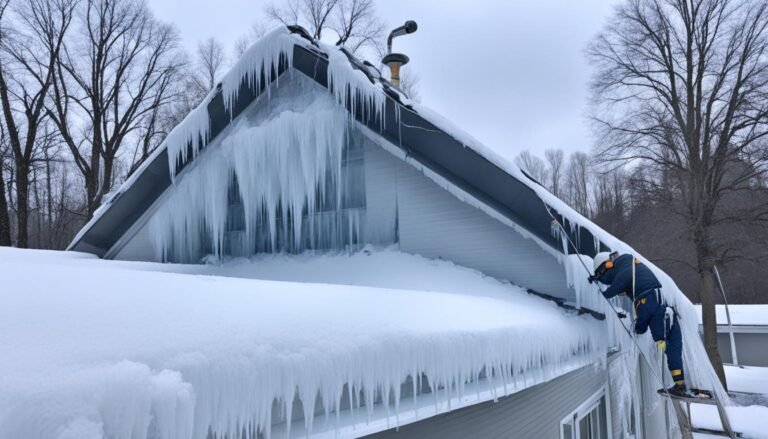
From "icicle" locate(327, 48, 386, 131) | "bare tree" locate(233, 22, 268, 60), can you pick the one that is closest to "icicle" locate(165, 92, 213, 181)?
"icicle" locate(327, 48, 386, 131)

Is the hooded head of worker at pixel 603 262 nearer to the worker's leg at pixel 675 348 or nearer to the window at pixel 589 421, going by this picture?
the worker's leg at pixel 675 348

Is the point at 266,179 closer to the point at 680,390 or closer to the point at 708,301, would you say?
the point at 680,390

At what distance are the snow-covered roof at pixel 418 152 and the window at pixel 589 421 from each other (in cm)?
118

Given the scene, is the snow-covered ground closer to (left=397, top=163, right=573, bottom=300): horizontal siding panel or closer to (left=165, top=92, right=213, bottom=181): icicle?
(left=397, top=163, right=573, bottom=300): horizontal siding panel

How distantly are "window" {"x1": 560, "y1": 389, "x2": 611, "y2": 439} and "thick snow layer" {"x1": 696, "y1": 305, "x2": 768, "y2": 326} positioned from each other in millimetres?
18014

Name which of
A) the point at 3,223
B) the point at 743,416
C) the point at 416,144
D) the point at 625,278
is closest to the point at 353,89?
the point at 416,144

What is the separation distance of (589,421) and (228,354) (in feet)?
20.5

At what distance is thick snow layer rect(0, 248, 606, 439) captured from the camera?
3.71 feet

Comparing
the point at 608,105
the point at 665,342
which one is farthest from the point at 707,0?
the point at 665,342

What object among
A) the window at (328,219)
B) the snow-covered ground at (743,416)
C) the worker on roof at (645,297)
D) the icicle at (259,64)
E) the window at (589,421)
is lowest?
the snow-covered ground at (743,416)

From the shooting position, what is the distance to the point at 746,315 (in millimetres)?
20234

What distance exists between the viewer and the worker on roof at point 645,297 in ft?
13.7

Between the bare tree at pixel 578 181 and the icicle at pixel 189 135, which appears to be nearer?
the icicle at pixel 189 135

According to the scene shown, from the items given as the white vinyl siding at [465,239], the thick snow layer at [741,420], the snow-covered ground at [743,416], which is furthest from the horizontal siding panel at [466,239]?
the thick snow layer at [741,420]
